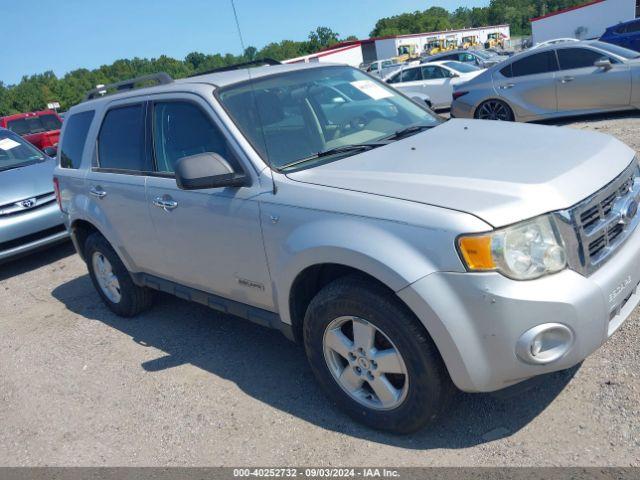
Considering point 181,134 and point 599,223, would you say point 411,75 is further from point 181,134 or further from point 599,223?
point 599,223

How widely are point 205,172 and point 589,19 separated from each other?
5580cm

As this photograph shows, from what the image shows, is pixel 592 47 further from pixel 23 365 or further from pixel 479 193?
pixel 23 365

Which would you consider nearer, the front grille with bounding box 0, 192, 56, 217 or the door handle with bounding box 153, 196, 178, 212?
the door handle with bounding box 153, 196, 178, 212

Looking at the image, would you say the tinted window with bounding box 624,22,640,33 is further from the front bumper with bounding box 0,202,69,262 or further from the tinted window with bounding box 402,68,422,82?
the front bumper with bounding box 0,202,69,262

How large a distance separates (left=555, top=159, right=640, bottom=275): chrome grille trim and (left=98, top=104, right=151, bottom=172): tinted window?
279 centimetres

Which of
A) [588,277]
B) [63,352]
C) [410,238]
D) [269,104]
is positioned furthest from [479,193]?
[63,352]

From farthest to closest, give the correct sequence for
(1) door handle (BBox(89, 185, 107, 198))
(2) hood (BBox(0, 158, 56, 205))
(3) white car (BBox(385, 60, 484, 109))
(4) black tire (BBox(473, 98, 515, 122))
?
(3) white car (BBox(385, 60, 484, 109)), (4) black tire (BBox(473, 98, 515, 122)), (2) hood (BBox(0, 158, 56, 205)), (1) door handle (BBox(89, 185, 107, 198))

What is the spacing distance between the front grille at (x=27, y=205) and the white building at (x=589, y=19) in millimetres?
49617

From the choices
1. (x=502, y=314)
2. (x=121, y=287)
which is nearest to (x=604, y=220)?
(x=502, y=314)

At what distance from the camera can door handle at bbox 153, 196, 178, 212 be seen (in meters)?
3.79

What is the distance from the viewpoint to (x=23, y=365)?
15.3ft

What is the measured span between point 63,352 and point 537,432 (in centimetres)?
365

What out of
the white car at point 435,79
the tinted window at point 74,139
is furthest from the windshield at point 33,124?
the tinted window at point 74,139

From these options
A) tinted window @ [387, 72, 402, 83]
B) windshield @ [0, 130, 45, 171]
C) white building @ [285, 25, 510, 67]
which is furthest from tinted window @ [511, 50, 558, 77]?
white building @ [285, 25, 510, 67]
